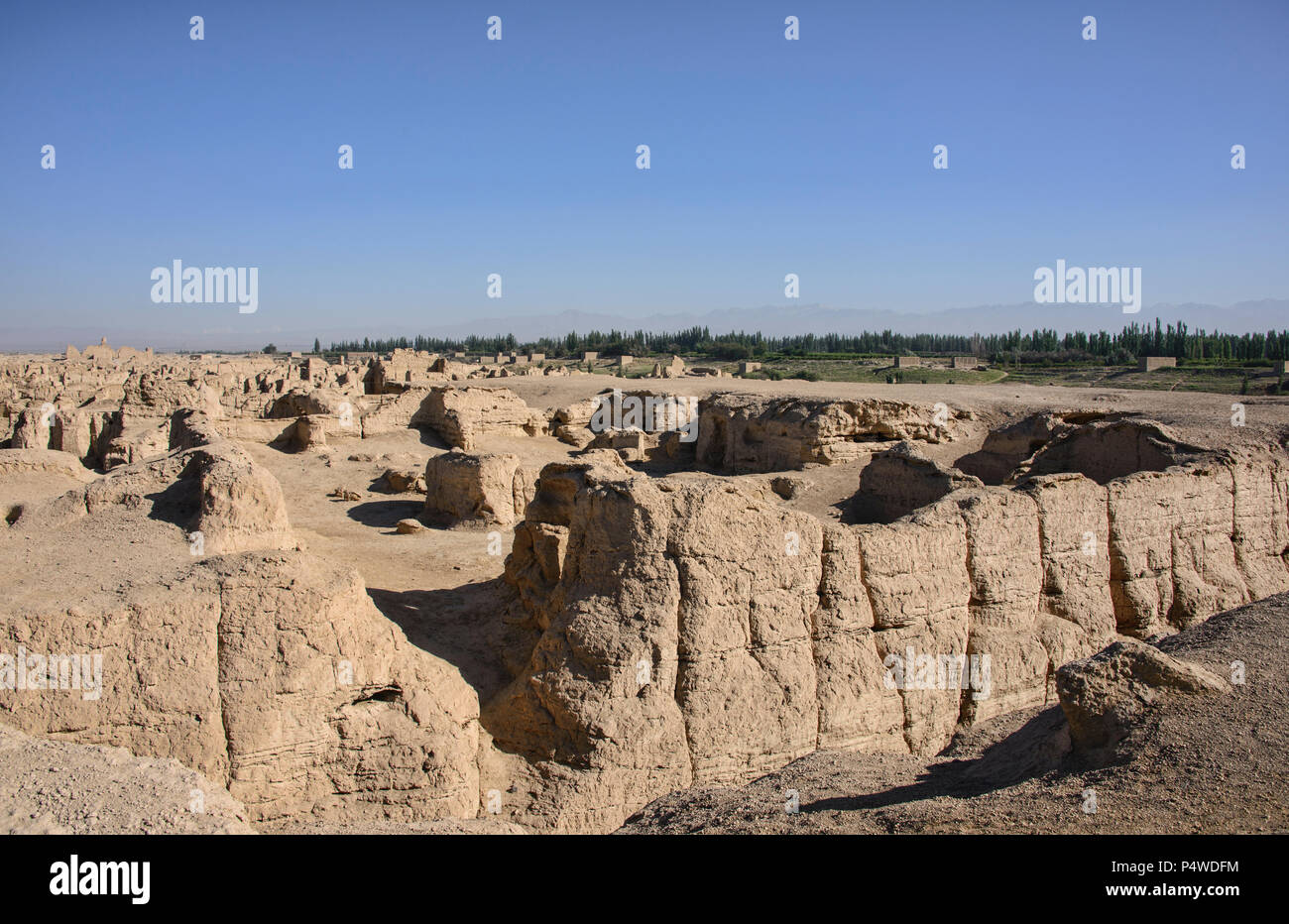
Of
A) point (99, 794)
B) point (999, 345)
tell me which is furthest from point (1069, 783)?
point (999, 345)

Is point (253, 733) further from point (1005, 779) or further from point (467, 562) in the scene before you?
point (467, 562)

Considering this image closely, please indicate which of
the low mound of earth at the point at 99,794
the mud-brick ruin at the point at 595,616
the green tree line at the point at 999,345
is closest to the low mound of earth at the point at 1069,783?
the mud-brick ruin at the point at 595,616

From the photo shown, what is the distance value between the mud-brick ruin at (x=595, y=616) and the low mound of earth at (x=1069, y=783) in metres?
0.56

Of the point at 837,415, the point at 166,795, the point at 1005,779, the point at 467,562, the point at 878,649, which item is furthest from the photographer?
the point at 837,415

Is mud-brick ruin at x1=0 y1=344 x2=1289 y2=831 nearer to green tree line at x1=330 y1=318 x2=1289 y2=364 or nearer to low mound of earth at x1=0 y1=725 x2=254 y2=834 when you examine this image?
low mound of earth at x1=0 y1=725 x2=254 y2=834

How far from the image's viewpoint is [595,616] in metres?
6.90

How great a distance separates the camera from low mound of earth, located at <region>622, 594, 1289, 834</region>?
15.6 ft

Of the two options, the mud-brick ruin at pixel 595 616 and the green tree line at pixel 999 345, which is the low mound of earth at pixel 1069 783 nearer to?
the mud-brick ruin at pixel 595 616

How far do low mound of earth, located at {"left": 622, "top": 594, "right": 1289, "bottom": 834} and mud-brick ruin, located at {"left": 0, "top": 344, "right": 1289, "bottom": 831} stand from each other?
562 millimetres

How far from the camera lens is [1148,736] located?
18.0ft

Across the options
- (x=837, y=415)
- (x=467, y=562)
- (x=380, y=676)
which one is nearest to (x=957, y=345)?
(x=837, y=415)

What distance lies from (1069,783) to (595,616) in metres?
3.51

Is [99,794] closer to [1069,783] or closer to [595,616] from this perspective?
[595,616]

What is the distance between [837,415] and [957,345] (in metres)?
86.1
